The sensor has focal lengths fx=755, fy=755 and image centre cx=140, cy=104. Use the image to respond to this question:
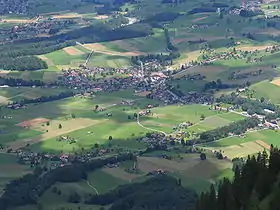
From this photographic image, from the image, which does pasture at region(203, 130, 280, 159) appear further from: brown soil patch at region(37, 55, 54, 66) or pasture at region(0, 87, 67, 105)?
brown soil patch at region(37, 55, 54, 66)

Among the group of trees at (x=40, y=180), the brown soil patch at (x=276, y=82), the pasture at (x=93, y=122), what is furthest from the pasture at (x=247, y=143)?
the brown soil patch at (x=276, y=82)

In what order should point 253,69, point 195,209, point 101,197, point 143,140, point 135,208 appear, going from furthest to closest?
point 253,69
point 143,140
point 101,197
point 135,208
point 195,209

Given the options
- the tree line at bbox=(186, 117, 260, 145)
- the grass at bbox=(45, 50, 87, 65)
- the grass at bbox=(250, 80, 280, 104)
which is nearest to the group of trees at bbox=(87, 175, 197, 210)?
the tree line at bbox=(186, 117, 260, 145)

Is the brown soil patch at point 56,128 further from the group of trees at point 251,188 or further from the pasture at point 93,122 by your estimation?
the group of trees at point 251,188

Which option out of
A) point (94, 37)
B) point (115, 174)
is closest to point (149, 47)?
point (94, 37)

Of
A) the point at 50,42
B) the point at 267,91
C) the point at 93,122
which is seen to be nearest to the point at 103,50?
the point at 50,42

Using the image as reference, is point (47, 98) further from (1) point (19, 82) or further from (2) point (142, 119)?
(2) point (142, 119)

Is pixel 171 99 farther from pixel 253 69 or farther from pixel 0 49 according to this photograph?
pixel 0 49
